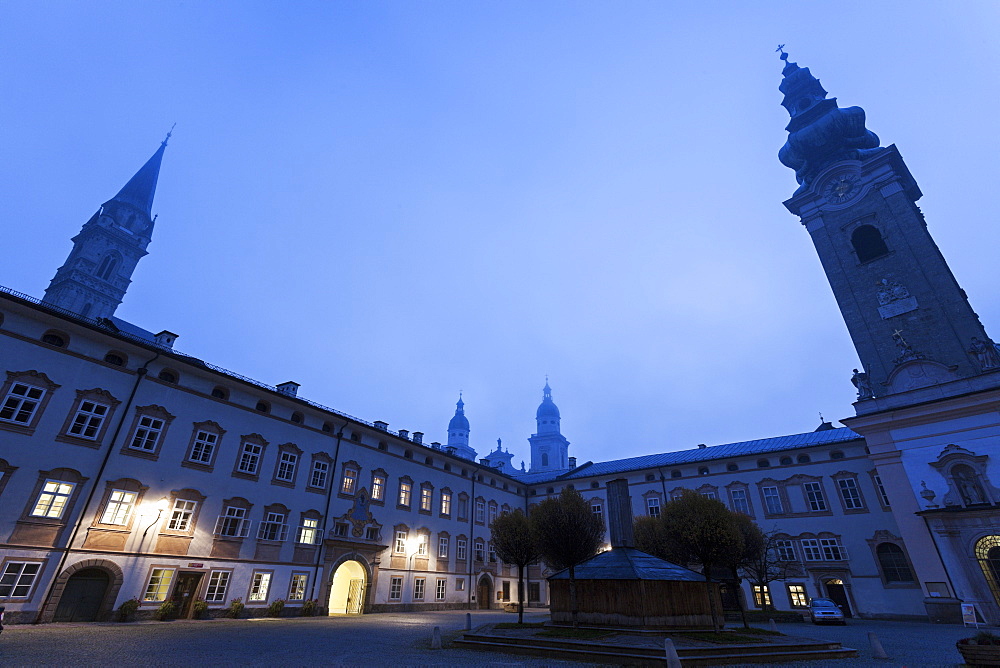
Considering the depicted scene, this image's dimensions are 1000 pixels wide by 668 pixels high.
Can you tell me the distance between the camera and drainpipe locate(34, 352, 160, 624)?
1942 cm

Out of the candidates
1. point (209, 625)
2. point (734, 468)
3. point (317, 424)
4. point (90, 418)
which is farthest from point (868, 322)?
point (90, 418)

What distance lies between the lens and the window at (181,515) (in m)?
23.8

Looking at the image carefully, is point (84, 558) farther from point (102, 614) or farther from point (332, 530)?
point (332, 530)

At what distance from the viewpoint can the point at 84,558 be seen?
2062cm

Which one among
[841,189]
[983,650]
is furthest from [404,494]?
[841,189]

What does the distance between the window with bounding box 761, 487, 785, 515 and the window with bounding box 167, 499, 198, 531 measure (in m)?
42.0

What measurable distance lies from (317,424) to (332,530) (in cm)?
701

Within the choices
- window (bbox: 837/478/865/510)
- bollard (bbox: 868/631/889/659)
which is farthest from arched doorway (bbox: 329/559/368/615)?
window (bbox: 837/478/865/510)

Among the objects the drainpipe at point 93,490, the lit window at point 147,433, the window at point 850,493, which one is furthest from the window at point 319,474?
the window at point 850,493

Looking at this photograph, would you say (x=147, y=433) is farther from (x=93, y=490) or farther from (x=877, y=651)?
(x=877, y=651)

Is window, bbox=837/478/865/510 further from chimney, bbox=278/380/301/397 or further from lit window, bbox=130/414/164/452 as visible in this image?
lit window, bbox=130/414/164/452

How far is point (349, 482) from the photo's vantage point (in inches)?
1294

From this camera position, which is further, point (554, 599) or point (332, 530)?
point (332, 530)

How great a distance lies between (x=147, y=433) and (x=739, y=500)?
4377 cm
